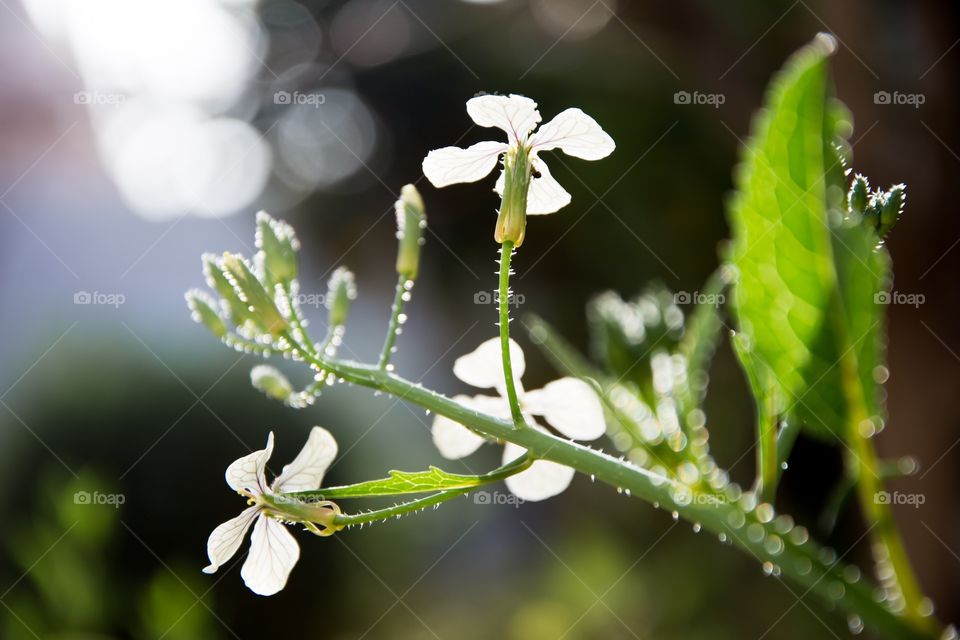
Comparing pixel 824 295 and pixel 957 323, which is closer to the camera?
pixel 824 295

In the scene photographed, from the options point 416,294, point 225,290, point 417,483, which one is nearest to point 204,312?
point 225,290

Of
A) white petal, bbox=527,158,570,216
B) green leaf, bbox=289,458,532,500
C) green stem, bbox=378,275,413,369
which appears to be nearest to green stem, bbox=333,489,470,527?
green leaf, bbox=289,458,532,500

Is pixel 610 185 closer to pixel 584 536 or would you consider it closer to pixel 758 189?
pixel 584 536

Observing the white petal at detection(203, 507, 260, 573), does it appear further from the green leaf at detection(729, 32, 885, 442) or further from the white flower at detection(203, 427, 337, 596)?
the green leaf at detection(729, 32, 885, 442)

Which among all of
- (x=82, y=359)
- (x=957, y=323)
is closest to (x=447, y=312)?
(x=82, y=359)

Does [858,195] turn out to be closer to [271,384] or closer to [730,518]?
[730,518]

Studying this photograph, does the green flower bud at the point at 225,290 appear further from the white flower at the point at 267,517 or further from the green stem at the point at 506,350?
the green stem at the point at 506,350
